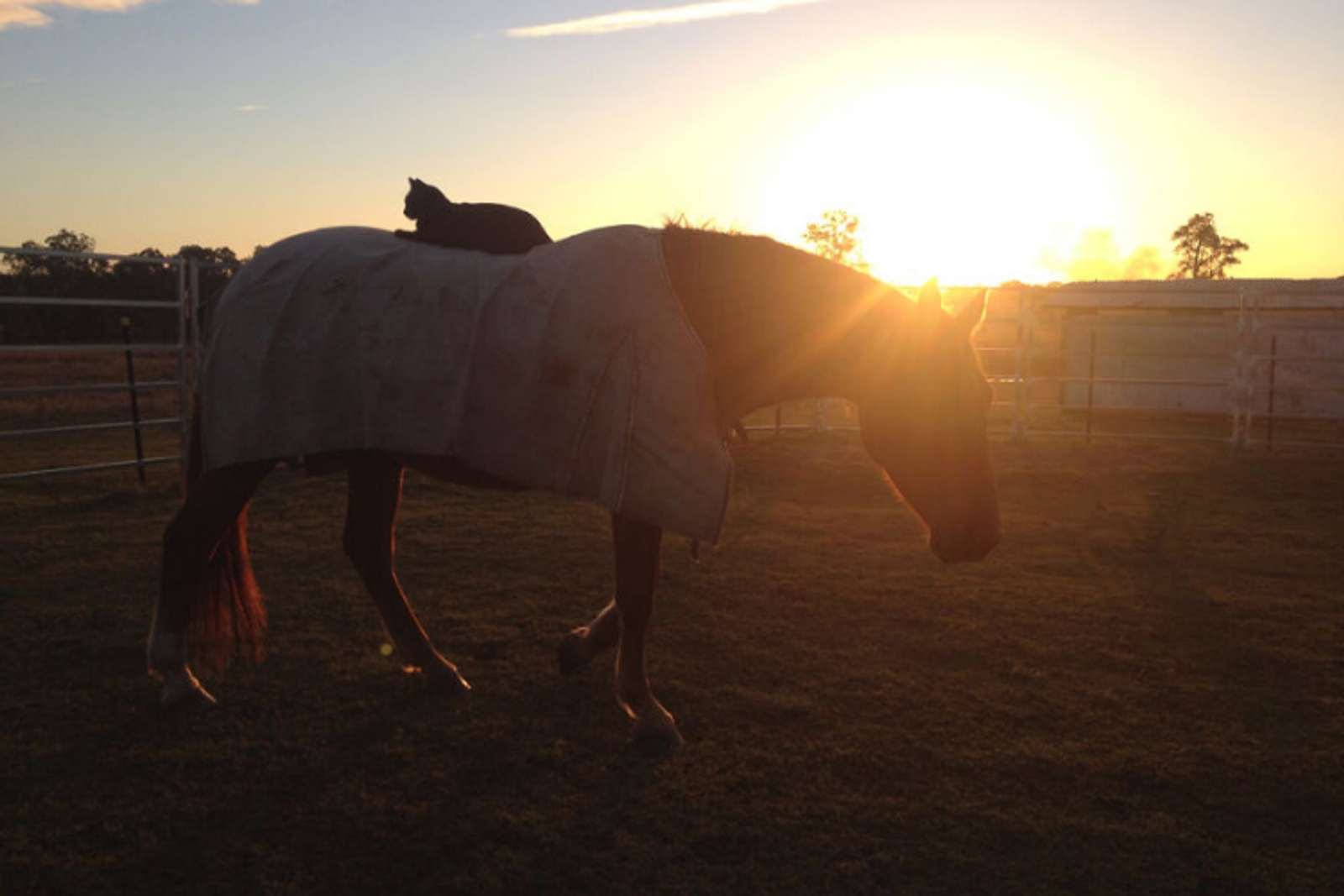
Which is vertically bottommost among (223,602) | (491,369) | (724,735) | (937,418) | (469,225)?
(724,735)

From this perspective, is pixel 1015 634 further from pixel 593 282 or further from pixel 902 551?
pixel 593 282

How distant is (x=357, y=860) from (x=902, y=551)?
4.45 meters

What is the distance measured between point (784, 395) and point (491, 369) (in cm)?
96

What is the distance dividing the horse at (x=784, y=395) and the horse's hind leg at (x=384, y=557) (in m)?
0.28

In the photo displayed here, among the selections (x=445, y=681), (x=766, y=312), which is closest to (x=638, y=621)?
(x=445, y=681)

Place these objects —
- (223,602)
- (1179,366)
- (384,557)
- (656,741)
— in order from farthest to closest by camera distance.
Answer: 1. (1179,366)
2. (384,557)
3. (223,602)
4. (656,741)

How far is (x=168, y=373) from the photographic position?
2934cm

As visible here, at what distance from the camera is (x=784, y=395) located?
3217 millimetres

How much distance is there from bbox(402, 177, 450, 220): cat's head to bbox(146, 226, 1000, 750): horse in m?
0.40

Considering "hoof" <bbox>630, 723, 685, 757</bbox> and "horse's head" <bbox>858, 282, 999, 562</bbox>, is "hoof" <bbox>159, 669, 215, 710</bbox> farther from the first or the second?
"horse's head" <bbox>858, 282, 999, 562</bbox>

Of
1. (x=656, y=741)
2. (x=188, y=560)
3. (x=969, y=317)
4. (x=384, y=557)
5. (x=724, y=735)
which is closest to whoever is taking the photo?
(x=969, y=317)

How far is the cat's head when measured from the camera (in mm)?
3615

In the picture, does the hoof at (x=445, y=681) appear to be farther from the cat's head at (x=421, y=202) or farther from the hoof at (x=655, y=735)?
the cat's head at (x=421, y=202)

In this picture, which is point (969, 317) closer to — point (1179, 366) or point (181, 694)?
point (181, 694)
